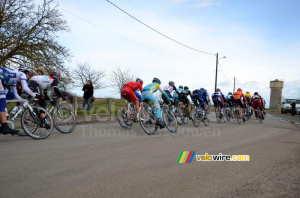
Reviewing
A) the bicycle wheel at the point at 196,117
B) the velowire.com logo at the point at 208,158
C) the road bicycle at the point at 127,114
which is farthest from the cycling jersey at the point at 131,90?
the velowire.com logo at the point at 208,158

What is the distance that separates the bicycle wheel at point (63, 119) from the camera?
7.43 meters

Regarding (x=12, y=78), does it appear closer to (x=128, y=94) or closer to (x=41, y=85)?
(x=41, y=85)

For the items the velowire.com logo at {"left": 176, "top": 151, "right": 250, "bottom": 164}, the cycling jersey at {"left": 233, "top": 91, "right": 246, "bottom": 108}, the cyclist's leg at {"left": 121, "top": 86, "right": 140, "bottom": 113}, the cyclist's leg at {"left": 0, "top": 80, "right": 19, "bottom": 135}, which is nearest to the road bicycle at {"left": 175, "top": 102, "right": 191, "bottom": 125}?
the cyclist's leg at {"left": 121, "top": 86, "right": 140, "bottom": 113}

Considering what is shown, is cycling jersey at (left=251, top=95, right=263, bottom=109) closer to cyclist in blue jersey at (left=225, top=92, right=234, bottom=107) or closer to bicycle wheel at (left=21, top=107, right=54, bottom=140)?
cyclist in blue jersey at (left=225, top=92, right=234, bottom=107)

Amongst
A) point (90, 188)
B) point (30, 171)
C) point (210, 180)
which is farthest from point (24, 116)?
point (210, 180)

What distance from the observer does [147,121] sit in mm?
8000

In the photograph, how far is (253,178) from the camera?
137 inches

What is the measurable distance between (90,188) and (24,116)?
408 cm

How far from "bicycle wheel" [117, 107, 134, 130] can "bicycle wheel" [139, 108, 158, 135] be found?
104 centimetres

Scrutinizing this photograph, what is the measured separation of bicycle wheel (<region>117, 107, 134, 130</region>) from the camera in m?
8.88

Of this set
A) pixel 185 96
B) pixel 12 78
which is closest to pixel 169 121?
pixel 185 96

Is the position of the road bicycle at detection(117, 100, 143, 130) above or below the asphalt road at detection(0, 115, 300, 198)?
above

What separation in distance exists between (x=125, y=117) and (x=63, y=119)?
7.33 ft

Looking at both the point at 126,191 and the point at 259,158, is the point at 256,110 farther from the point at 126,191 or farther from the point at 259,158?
the point at 126,191
